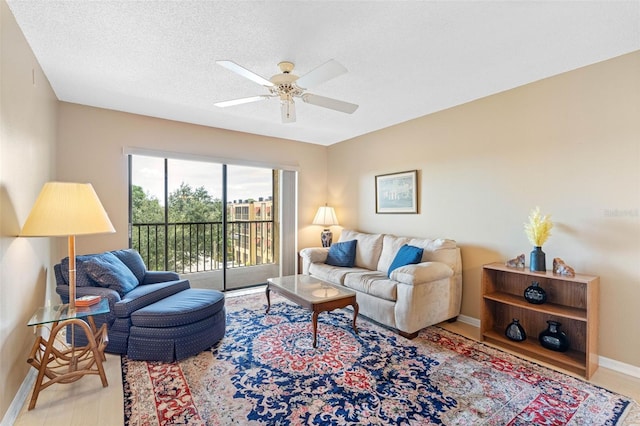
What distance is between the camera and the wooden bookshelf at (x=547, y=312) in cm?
229

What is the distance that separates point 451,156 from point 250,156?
2.94m

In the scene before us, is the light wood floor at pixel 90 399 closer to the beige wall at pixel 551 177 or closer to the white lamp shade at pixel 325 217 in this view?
the beige wall at pixel 551 177

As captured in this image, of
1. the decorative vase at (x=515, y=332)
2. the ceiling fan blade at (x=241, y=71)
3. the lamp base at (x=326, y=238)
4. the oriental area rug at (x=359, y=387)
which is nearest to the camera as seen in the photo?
the oriental area rug at (x=359, y=387)

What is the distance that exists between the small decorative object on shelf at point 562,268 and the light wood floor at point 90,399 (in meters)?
0.78

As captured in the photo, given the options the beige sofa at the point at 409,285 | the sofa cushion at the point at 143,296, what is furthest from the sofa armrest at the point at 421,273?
the sofa cushion at the point at 143,296

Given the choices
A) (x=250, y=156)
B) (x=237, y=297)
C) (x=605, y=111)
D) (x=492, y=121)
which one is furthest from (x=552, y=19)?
(x=237, y=297)

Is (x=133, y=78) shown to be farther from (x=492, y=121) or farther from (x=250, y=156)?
(x=492, y=121)

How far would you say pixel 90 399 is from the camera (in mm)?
1993

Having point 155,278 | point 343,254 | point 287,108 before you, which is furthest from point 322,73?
point 155,278

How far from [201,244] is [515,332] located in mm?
4284

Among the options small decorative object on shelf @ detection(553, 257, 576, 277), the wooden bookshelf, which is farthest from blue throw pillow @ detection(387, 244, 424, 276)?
small decorative object on shelf @ detection(553, 257, 576, 277)

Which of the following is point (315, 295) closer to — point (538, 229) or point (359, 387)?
point (359, 387)

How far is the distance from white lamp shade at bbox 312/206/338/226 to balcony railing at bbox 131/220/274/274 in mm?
905

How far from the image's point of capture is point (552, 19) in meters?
1.90
